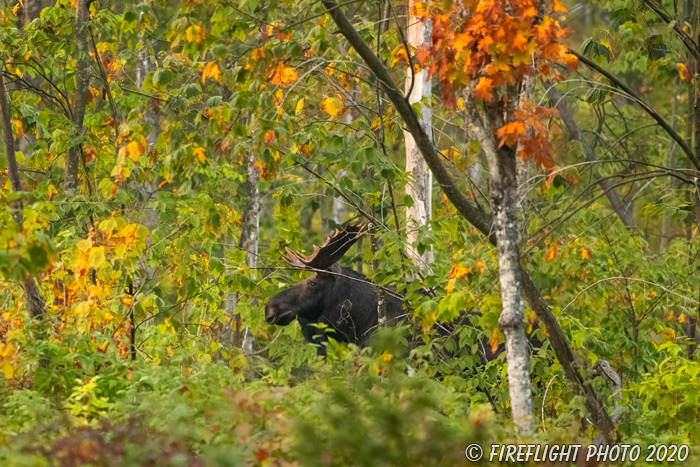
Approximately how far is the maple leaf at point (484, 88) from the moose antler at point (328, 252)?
3349 mm

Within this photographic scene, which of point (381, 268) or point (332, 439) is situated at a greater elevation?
point (381, 268)

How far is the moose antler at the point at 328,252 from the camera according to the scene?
8406 mm

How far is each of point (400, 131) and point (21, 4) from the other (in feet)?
18.1

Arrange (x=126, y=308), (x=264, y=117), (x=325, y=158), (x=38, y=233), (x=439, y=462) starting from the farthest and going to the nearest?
(x=325, y=158)
(x=126, y=308)
(x=264, y=117)
(x=38, y=233)
(x=439, y=462)

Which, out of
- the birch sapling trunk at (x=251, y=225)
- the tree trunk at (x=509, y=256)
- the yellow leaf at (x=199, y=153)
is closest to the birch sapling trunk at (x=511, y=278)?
the tree trunk at (x=509, y=256)

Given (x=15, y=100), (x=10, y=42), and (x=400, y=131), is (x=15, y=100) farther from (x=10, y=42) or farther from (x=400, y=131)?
(x=400, y=131)

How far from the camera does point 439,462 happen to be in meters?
4.05

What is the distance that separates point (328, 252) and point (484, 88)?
3.83 metres

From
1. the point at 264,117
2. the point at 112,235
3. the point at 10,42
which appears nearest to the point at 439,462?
the point at 264,117

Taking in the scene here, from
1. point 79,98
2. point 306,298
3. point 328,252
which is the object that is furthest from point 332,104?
point 79,98

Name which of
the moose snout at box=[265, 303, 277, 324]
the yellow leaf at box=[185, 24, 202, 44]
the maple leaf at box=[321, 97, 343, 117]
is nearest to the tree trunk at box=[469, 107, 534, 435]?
the yellow leaf at box=[185, 24, 202, 44]

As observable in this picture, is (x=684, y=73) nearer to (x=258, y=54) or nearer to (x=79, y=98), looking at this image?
(x=258, y=54)

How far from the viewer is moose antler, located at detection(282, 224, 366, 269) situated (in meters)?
8.41

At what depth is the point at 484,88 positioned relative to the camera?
5090mm
